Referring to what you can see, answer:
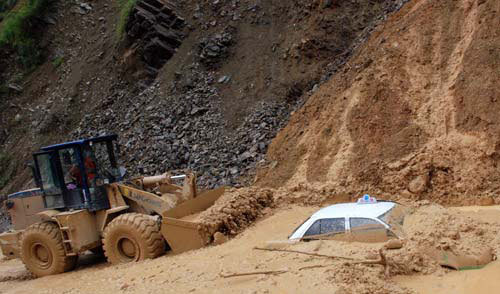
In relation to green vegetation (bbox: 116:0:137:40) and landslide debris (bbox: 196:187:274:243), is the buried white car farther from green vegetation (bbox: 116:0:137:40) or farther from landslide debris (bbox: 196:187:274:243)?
green vegetation (bbox: 116:0:137:40)

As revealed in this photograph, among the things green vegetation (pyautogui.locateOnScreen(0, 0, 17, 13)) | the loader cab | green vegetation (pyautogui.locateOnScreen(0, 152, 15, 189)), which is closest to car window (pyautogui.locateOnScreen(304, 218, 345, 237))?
the loader cab

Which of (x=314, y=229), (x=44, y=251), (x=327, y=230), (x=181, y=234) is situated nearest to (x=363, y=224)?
(x=327, y=230)

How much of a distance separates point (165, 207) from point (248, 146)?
20.6ft

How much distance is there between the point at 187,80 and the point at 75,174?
33.6ft

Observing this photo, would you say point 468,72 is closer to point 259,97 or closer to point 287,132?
point 287,132

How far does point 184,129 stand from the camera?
19.5 m

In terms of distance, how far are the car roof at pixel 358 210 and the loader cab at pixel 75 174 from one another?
16.8 feet

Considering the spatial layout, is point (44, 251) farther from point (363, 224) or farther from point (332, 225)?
point (363, 224)

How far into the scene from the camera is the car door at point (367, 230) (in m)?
8.23

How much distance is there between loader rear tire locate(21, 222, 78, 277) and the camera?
1186cm

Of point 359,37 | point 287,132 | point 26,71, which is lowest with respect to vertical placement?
point 287,132

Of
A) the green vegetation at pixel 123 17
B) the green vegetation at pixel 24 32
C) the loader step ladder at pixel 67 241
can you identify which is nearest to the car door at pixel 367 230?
the loader step ladder at pixel 67 241

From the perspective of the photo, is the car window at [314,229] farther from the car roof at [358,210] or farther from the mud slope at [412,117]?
the mud slope at [412,117]

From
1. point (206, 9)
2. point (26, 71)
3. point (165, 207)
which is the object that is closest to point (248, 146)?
point (165, 207)
